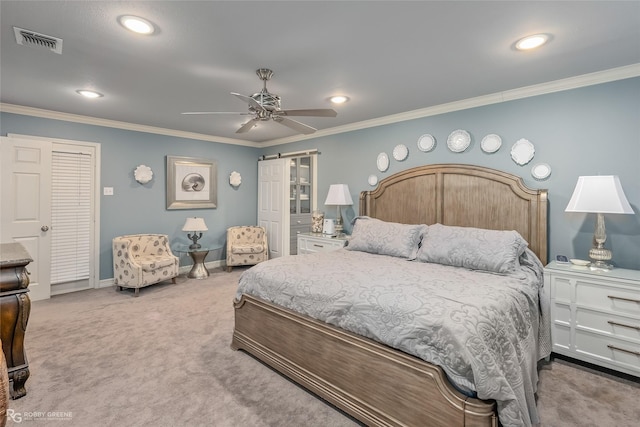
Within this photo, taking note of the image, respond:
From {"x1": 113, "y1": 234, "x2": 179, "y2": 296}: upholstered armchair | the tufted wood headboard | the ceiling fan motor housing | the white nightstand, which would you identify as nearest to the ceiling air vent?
the ceiling fan motor housing

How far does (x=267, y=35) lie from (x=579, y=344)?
340 cm

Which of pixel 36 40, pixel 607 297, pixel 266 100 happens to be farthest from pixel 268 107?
pixel 607 297

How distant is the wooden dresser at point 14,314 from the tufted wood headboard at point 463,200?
3595 mm

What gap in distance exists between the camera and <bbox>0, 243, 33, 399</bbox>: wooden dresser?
80.3 inches

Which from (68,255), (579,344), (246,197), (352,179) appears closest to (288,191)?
(246,197)

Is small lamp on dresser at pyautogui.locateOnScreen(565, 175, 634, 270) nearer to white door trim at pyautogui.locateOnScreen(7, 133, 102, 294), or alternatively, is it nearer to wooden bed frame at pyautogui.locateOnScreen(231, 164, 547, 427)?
wooden bed frame at pyautogui.locateOnScreen(231, 164, 547, 427)

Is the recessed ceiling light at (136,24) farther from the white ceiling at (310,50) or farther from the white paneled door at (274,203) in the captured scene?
the white paneled door at (274,203)

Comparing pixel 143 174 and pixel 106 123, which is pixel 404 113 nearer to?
A: pixel 143 174

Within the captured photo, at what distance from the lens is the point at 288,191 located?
5.93 metres

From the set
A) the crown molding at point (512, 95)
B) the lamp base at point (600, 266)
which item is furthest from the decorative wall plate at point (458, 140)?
the lamp base at point (600, 266)

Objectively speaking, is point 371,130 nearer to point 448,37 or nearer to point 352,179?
point 352,179

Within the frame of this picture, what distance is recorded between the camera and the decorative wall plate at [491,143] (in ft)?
11.2

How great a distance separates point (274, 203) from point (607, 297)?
4.92 metres

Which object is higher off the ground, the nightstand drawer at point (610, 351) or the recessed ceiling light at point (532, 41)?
the recessed ceiling light at point (532, 41)
